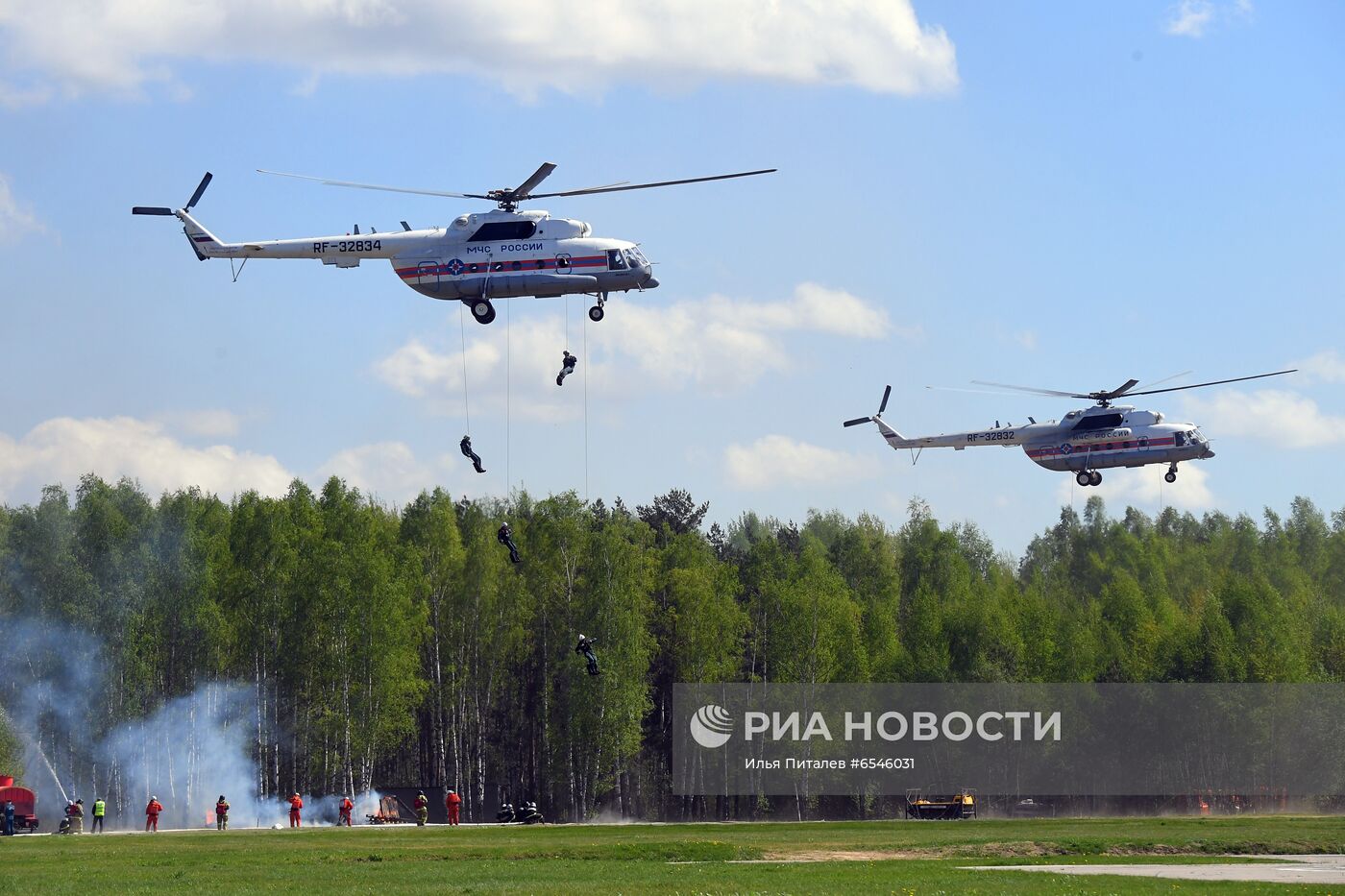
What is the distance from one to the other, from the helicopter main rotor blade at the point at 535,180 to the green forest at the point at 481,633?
1324 inches

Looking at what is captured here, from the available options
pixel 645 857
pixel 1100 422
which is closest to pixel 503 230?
pixel 645 857

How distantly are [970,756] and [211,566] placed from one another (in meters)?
35.7

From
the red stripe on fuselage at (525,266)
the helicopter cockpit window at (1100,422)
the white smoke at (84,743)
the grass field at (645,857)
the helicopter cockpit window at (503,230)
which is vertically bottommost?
the grass field at (645,857)

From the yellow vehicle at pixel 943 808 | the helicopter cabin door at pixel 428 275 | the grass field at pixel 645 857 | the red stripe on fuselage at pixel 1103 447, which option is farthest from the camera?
the yellow vehicle at pixel 943 808

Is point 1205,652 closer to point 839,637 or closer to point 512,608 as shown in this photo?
point 839,637

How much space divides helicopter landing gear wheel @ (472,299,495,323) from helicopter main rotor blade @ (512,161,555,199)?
3.11m

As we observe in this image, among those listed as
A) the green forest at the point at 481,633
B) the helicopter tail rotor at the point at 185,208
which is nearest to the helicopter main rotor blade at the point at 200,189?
the helicopter tail rotor at the point at 185,208

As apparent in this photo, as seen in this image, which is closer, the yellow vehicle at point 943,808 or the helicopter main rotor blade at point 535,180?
the helicopter main rotor blade at point 535,180

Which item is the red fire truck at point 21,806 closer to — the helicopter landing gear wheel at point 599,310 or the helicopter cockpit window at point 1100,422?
the helicopter landing gear wheel at point 599,310

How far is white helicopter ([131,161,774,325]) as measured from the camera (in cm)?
4606

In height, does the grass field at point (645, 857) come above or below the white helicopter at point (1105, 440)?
below

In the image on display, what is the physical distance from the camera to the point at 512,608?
84500 mm

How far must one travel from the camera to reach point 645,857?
45.1 meters

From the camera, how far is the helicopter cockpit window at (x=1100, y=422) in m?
69.7
